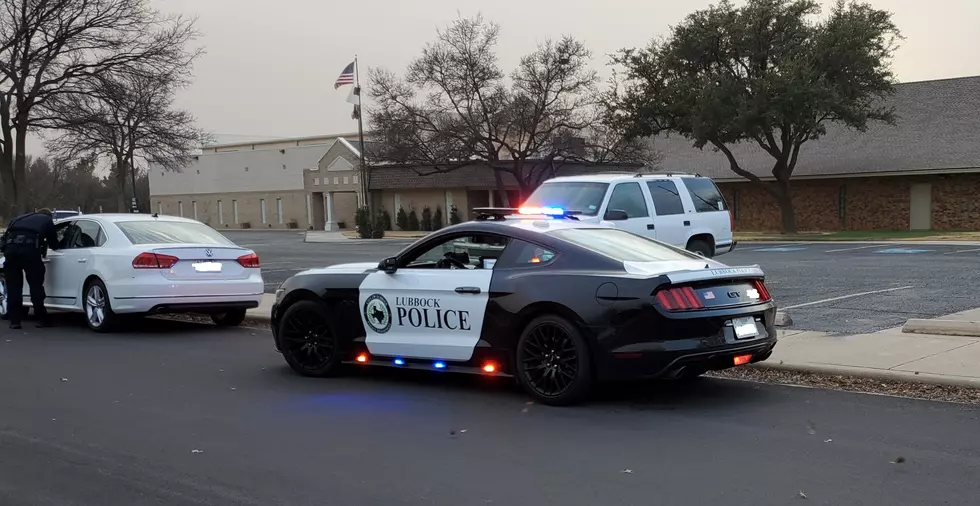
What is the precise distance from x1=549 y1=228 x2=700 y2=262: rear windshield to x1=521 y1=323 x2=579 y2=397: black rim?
2.55ft

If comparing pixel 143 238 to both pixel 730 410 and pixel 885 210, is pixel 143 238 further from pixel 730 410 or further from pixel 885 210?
pixel 885 210

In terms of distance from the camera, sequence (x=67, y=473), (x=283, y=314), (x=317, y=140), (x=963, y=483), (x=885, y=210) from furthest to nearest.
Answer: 1. (x=317, y=140)
2. (x=885, y=210)
3. (x=283, y=314)
4. (x=67, y=473)
5. (x=963, y=483)

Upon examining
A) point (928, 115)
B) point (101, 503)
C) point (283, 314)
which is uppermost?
point (928, 115)

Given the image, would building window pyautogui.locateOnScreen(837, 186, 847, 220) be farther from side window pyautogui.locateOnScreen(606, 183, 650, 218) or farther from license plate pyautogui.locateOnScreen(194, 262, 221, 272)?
license plate pyautogui.locateOnScreen(194, 262, 221, 272)

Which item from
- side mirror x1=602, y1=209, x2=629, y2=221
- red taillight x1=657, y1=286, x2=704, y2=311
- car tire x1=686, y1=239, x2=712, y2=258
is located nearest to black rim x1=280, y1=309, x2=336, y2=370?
red taillight x1=657, y1=286, x2=704, y2=311

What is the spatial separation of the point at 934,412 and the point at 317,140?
7473 centimetres

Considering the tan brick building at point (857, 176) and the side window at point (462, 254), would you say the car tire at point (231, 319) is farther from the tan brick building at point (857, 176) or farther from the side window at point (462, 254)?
the tan brick building at point (857, 176)

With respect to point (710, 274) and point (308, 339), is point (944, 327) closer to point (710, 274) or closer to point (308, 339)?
point (710, 274)

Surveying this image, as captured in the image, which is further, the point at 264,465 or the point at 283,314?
the point at 283,314

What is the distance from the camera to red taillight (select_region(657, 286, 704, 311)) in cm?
694

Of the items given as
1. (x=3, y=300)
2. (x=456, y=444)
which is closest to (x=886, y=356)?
(x=456, y=444)

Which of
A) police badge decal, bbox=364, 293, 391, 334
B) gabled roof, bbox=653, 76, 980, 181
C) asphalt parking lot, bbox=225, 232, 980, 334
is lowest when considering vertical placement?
asphalt parking lot, bbox=225, 232, 980, 334

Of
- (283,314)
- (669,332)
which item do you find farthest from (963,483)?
(283,314)

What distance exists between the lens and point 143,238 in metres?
12.4
